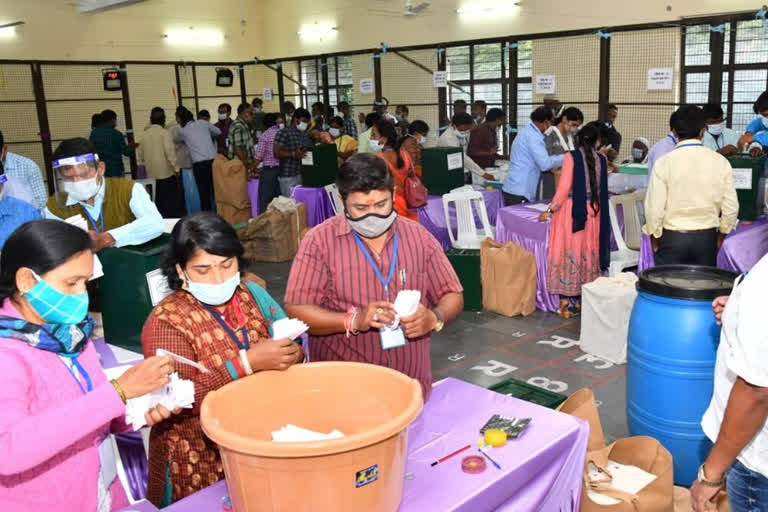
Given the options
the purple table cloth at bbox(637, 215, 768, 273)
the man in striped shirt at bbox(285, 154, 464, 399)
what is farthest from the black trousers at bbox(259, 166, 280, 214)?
the man in striped shirt at bbox(285, 154, 464, 399)

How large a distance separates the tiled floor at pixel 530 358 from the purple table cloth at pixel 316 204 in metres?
2.81

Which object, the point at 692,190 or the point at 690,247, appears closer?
the point at 692,190

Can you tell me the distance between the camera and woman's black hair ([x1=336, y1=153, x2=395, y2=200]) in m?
2.05

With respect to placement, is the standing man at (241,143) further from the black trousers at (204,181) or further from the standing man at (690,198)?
the standing man at (690,198)

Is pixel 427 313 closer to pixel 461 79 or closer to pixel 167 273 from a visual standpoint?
pixel 167 273

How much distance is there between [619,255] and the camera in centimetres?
541

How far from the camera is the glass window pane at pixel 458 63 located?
35.9 feet

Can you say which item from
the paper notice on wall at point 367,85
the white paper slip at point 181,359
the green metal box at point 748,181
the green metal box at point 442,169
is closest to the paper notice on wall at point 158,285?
the white paper slip at point 181,359

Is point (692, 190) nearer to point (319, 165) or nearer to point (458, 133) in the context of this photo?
point (458, 133)

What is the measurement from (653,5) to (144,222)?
8.28 m

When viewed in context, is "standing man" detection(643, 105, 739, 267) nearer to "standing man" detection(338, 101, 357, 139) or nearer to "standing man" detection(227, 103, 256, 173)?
"standing man" detection(227, 103, 256, 173)

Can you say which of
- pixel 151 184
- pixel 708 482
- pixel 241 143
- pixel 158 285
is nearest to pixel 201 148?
pixel 241 143

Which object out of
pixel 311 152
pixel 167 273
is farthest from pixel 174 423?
pixel 311 152

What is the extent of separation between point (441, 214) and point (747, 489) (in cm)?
490
